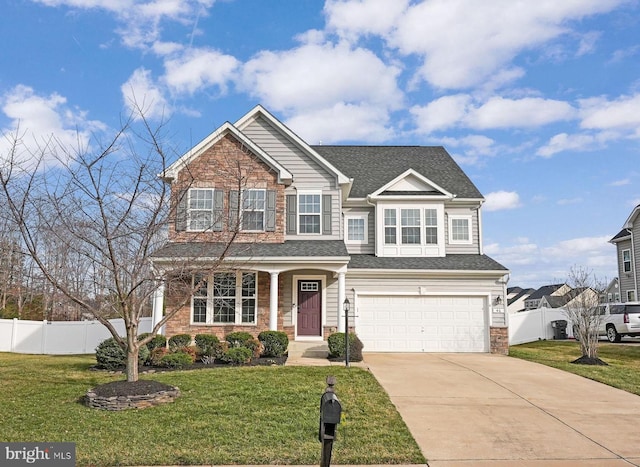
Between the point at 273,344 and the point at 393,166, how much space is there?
1081 cm

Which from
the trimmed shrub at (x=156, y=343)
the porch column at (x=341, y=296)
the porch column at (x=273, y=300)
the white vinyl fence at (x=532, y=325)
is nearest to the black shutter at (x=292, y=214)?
the porch column at (x=273, y=300)

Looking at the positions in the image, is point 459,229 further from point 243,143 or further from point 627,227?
point 627,227

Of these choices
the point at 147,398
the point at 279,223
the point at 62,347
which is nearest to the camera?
the point at 147,398

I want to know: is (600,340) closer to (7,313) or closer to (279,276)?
(279,276)

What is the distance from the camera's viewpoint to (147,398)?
9234mm

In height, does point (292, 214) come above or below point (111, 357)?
above

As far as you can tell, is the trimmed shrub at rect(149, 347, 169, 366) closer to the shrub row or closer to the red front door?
the shrub row

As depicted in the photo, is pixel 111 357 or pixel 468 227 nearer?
pixel 111 357

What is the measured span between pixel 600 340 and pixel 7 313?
94.0 ft

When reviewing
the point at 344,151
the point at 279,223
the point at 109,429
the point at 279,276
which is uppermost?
the point at 344,151

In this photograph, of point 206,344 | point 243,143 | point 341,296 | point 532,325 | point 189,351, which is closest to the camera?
point 189,351

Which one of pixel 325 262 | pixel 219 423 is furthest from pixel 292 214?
pixel 219 423

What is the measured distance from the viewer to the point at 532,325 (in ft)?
84.4

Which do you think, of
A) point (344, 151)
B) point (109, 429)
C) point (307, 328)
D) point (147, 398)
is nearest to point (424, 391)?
point (147, 398)
